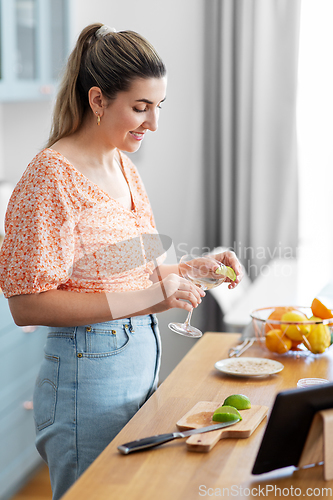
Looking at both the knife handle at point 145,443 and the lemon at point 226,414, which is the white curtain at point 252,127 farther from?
the knife handle at point 145,443

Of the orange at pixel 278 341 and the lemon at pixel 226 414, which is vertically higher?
the lemon at pixel 226 414

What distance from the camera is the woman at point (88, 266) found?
1143 mm

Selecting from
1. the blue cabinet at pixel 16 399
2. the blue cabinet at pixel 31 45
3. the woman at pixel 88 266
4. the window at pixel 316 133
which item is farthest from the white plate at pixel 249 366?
the window at pixel 316 133

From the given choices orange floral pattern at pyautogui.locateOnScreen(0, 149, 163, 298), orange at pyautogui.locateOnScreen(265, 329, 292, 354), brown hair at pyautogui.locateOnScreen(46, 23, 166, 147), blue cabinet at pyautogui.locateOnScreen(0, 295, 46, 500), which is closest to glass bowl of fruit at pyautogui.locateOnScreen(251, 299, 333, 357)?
orange at pyautogui.locateOnScreen(265, 329, 292, 354)

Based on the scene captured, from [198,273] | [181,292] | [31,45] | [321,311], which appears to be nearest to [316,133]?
[31,45]

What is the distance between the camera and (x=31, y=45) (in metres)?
2.79

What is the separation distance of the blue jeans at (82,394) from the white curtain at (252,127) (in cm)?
215

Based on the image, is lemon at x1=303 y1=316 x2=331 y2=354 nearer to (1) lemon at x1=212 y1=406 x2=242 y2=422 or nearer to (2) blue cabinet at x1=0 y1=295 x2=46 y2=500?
(1) lemon at x1=212 y1=406 x2=242 y2=422

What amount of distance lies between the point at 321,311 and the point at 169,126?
2.21 metres

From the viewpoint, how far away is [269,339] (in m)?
1.50

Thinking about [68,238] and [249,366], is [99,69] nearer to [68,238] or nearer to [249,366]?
[68,238]

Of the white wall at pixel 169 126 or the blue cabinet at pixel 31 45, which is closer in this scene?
the blue cabinet at pixel 31 45

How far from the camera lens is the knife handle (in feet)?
3.11

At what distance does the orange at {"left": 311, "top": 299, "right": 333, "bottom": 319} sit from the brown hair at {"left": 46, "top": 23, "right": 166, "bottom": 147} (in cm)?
74
